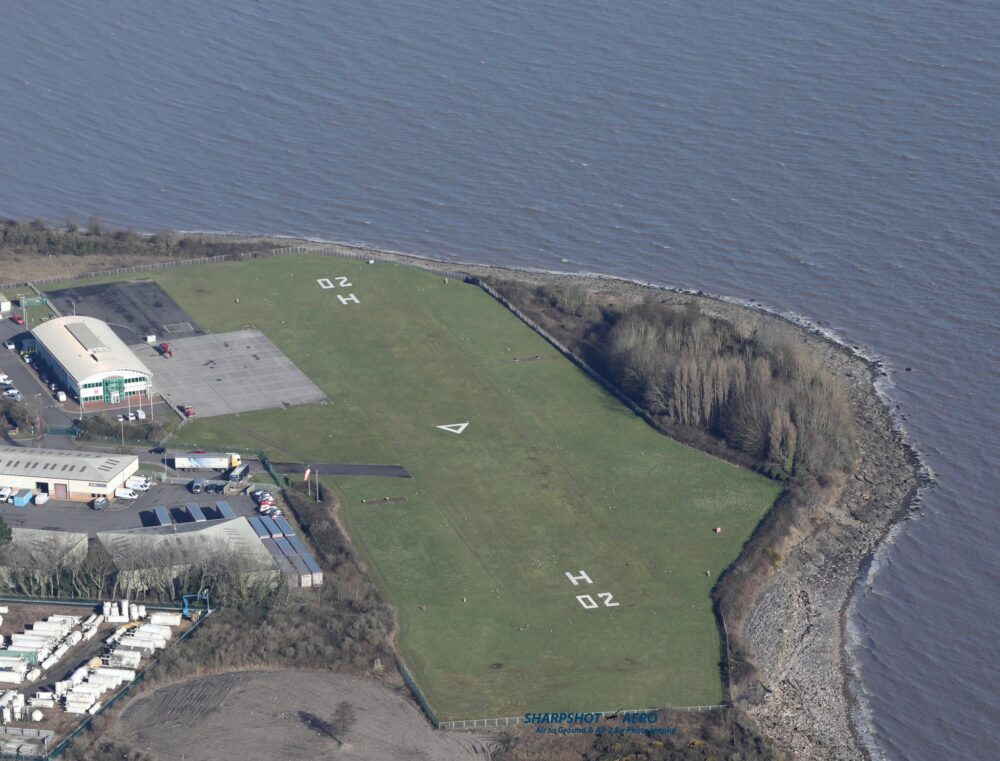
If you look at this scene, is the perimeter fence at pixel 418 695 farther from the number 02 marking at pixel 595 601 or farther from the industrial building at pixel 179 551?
the number 02 marking at pixel 595 601

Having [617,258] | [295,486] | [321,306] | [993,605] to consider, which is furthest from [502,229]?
[993,605]

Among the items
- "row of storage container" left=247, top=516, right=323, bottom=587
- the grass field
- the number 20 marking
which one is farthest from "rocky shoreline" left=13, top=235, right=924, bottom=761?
"row of storage container" left=247, top=516, right=323, bottom=587

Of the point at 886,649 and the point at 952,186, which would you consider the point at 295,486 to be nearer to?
the point at 886,649

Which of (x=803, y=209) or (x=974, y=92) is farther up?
(x=974, y=92)

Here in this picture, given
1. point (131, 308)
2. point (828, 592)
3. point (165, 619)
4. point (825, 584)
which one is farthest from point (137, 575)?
point (131, 308)

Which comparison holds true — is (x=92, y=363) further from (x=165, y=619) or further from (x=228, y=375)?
(x=165, y=619)

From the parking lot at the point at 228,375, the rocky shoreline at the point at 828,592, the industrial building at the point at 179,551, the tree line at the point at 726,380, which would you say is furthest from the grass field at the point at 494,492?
the industrial building at the point at 179,551
